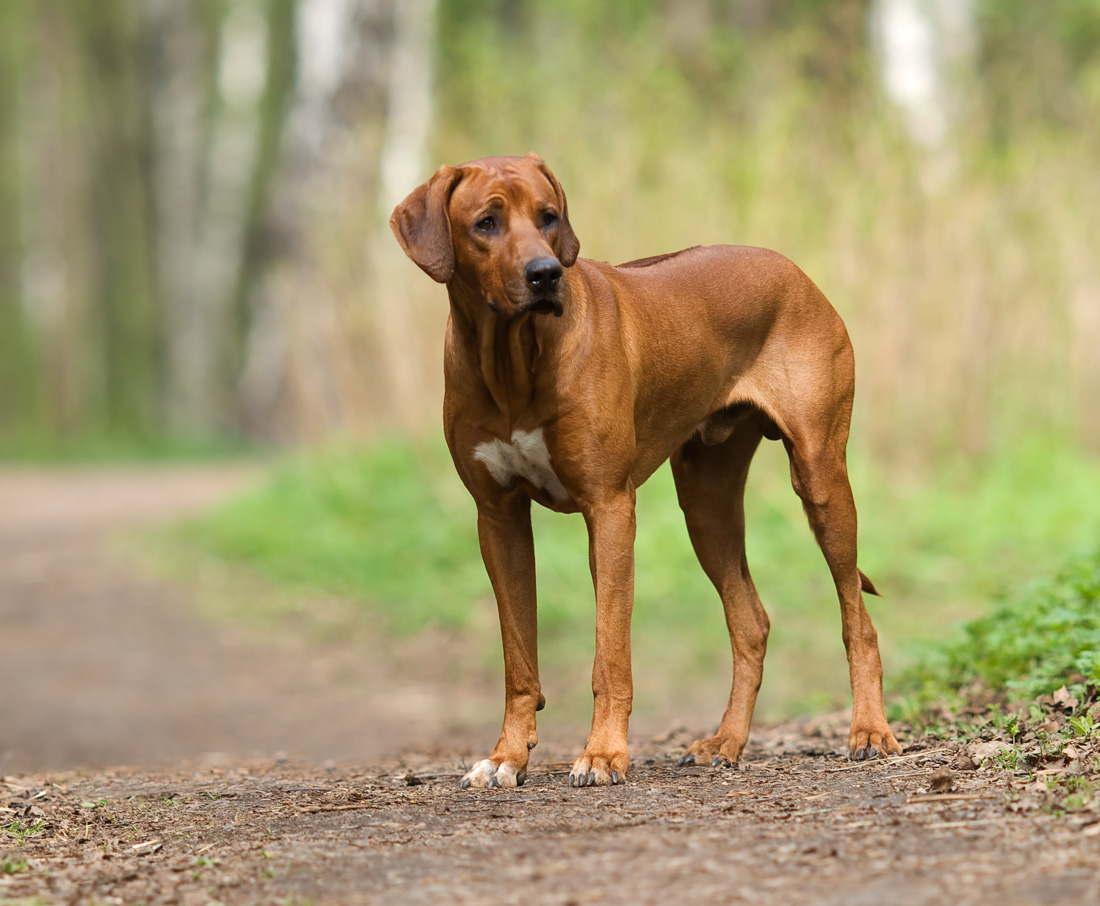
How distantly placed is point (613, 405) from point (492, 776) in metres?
1.13

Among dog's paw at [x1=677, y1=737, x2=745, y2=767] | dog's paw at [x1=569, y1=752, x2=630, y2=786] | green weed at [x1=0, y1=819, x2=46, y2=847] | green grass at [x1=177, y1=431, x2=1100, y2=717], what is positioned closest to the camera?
green weed at [x1=0, y1=819, x2=46, y2=847]

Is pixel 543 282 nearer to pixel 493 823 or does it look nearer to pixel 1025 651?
pixel 493 823

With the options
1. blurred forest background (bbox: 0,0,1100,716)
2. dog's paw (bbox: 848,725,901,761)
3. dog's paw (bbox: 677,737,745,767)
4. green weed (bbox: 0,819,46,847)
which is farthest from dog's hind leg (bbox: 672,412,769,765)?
green weed (bbox: 0,819,46,847)

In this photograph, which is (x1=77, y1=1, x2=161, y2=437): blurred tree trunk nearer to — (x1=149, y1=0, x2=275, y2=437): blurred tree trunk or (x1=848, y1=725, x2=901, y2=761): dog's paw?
(x1=149, y1=0, x2=275, y2=437): blurred tree trunk

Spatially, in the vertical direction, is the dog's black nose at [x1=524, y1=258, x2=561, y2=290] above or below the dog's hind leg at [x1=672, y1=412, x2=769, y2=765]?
above

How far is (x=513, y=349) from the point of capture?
3.83 metres

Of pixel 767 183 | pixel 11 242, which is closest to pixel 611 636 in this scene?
pixel 767 183

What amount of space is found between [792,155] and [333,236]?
3766 millimetres

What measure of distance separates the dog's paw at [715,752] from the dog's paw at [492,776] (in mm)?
651

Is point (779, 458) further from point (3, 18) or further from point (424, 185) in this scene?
point (3, 18)

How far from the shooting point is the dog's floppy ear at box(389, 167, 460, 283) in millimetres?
3838

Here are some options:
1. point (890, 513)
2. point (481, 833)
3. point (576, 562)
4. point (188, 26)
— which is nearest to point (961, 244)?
point (890, 513)

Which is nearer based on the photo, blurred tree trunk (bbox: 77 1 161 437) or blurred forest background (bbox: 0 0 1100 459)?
blurred forest background (bbox: 0 0 1100 459)

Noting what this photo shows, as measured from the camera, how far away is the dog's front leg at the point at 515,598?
407 centimetres
